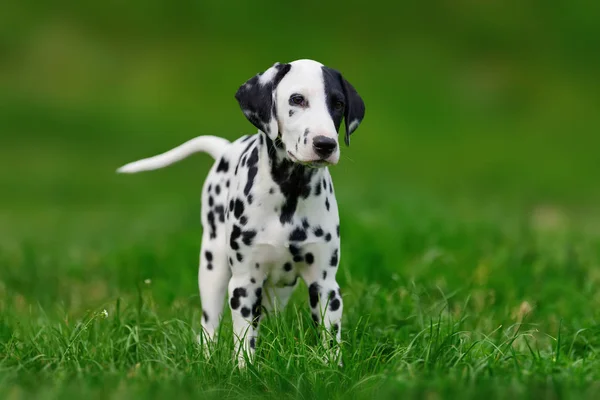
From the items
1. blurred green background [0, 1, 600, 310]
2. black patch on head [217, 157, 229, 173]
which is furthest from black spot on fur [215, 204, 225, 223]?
blurred green background [0, 1, 600, 310]

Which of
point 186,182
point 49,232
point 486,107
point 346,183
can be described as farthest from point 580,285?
point 486,107

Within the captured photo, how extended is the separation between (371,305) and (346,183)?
24.1 ft

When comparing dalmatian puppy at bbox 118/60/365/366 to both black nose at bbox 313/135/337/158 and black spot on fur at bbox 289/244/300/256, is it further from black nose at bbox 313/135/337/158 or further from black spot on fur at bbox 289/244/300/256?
black nose at bbox 313/135/337/158

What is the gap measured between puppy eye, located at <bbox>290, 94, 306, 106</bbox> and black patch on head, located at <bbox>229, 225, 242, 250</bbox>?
0.72 m

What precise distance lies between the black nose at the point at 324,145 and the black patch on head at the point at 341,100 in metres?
0.28

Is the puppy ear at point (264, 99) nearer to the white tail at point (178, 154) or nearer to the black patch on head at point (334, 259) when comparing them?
the black patch on head at point (334, 259)

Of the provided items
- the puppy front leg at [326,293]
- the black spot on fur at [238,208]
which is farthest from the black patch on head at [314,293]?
the black spot on fur at [238,208]

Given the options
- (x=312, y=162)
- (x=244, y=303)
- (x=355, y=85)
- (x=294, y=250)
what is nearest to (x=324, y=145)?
(x=312, y=162)

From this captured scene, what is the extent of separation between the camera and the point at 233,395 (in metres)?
4.18

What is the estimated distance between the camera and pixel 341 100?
4.42 m

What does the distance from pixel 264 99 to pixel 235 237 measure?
0.72m

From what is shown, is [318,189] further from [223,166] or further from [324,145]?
[223,166]

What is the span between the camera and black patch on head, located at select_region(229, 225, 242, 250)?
459 centimetres

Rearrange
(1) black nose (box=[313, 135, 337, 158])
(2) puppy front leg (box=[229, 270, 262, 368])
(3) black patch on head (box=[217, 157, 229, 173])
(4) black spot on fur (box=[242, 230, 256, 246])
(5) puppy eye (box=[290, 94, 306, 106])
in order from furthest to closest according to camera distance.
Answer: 1. (3) black patch on head (box=[217, 157, 229, 173])
2. (2) puppy front leg (box=[229, 270, 262, 368])
3. (4) black spot on fur (box=[242, 230, 256, 246])
4. (5) puppy eye (box=[290, 94, 306, 106])
5. (1) black nose (box=[313, 135, 337, 158])
